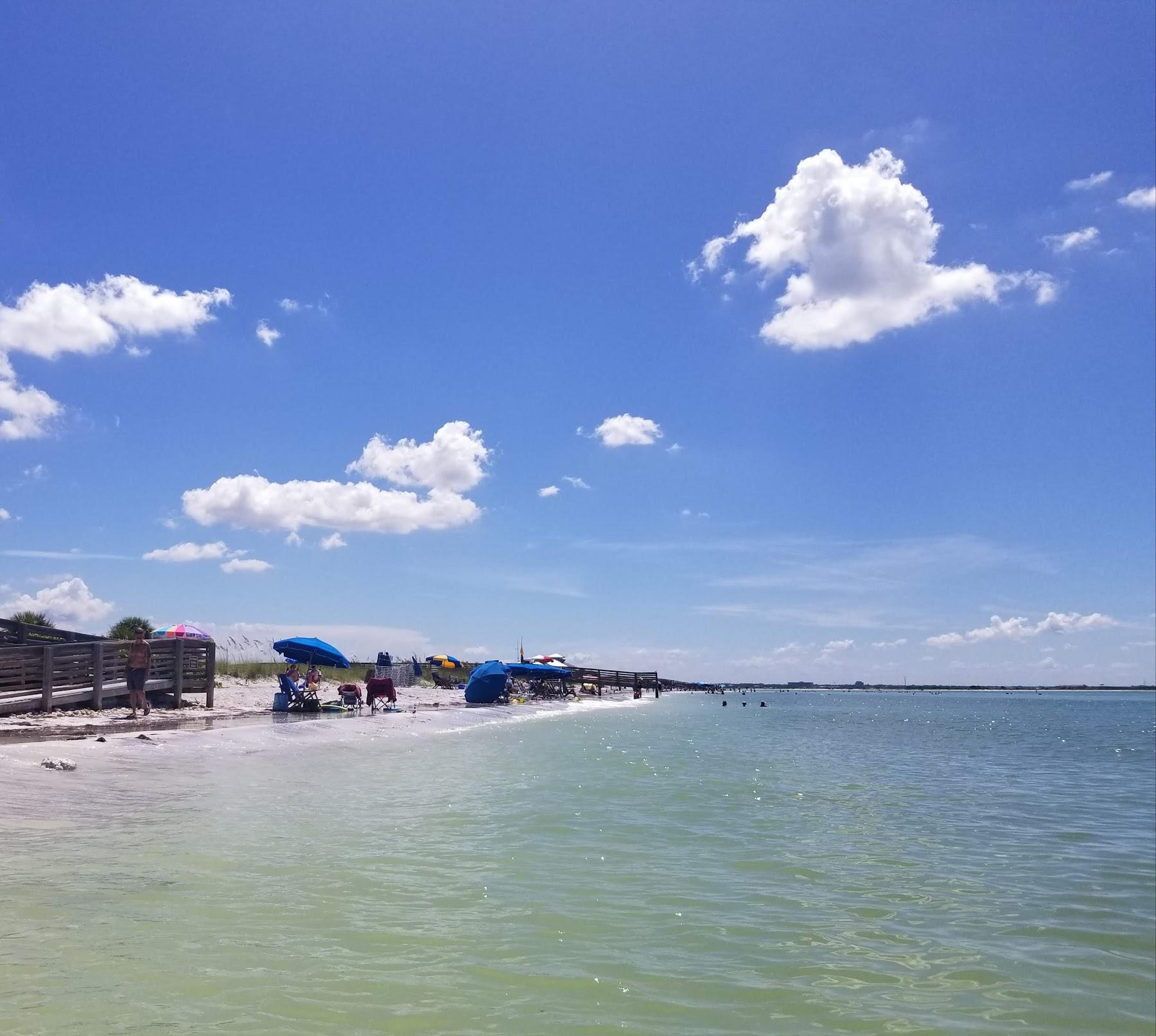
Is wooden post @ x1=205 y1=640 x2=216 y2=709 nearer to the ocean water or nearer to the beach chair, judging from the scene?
the beach chair

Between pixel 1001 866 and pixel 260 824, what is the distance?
9496mm

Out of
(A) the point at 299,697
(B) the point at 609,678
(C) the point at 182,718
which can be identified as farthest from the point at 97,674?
(B) the point at 609,678

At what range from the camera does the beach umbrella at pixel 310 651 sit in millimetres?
32312

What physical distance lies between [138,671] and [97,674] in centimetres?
94

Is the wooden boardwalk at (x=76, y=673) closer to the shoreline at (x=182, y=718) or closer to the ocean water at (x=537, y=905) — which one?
the shoreline at (x=182, y=718)

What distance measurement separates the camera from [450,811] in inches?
495

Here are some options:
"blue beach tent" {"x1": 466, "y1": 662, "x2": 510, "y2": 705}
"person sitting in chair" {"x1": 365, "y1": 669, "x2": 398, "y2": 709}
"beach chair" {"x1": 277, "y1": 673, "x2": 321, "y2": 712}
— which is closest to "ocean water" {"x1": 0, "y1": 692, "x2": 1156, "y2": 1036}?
"beach chair" {"x1": 277, "y1": 673, "x2": 321, "y2": 712}

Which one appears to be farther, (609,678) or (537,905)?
(609,678)

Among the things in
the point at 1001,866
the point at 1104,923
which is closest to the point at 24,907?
the point at 1104,923

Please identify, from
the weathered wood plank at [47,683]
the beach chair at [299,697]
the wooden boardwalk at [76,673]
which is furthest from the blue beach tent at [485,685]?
the weathered wood plank at [47,683]

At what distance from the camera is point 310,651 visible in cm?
3256

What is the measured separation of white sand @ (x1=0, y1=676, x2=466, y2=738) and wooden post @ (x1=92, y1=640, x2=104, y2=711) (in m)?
0.26

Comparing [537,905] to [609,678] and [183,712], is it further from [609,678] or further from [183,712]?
[609,678]

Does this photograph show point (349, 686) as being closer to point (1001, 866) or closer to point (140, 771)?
point (140, 771)
